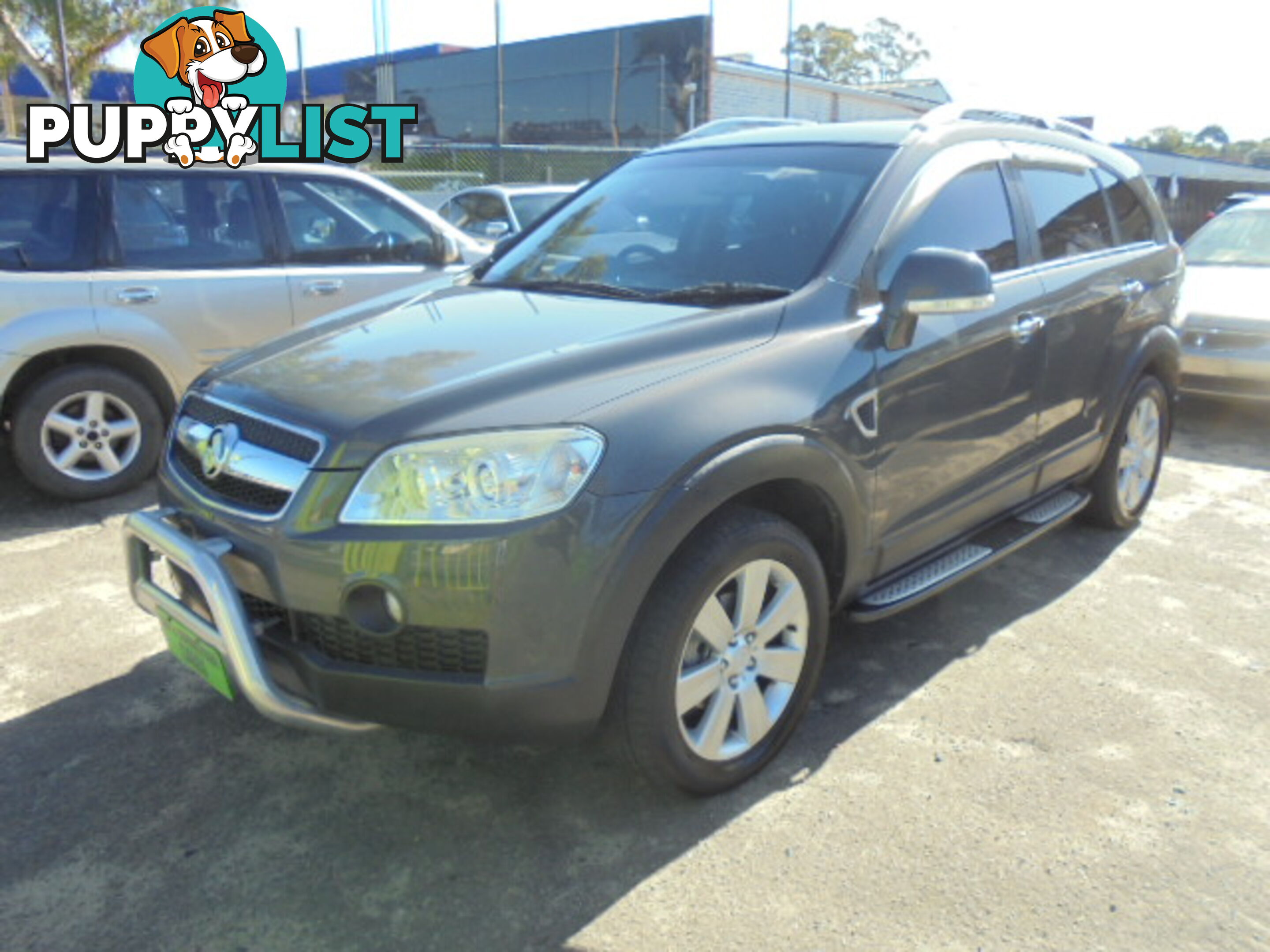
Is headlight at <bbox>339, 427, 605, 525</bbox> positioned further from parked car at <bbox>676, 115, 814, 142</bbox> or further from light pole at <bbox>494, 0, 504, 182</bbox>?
light pole at <bbox>494, 0, 504, 182</bbox>

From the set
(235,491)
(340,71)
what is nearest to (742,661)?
(235,491)

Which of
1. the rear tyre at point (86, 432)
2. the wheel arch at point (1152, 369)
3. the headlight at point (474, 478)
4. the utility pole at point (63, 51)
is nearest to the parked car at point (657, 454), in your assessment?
the headlight at point (474, 478)

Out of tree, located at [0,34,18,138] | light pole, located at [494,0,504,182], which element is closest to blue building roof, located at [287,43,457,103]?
tree, located at [0,34,18,138]

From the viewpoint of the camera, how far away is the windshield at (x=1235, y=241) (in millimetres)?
8000

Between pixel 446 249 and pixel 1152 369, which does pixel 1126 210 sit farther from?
pixel 446 249

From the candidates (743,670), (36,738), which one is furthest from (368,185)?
(743,670)

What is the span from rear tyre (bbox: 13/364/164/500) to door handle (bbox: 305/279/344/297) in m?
1.00

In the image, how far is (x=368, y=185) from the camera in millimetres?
6004

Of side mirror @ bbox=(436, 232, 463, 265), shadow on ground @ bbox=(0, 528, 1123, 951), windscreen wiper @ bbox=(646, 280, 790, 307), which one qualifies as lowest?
shadow on ground @ bbox=(0, 528, 1123, 951)

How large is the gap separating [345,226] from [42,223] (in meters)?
1.52

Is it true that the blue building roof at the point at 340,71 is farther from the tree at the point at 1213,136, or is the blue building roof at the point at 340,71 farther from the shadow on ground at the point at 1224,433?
the tree at the point at 1213,136

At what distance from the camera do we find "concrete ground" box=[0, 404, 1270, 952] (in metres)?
2.39

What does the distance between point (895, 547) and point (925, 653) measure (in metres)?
0.61

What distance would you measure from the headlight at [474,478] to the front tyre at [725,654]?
0.40m
